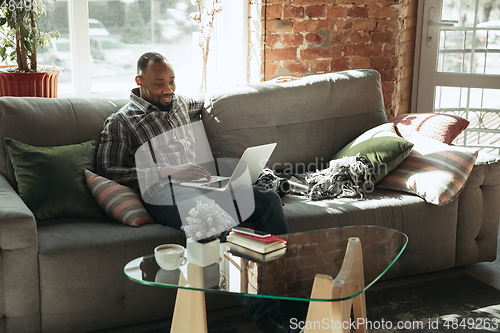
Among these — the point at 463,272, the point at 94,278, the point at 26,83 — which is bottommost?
the point at 463,272

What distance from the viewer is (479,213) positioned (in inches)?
98.6

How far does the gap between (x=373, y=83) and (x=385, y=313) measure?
1.41m

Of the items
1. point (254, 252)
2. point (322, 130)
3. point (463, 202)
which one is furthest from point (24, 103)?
point (463, 202)

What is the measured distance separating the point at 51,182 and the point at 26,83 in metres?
0.86

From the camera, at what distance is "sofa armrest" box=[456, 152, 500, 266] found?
2480 mm

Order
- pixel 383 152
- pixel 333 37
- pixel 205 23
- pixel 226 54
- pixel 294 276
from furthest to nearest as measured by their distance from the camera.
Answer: pixel 226 54
pixel 333 37
pixel 205 23
pixel 383 152
pixel 294 276

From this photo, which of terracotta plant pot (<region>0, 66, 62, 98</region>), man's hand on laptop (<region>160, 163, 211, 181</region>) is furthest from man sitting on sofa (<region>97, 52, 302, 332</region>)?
terracotta plant pot (<region>0, 66, 62, 98</region>)

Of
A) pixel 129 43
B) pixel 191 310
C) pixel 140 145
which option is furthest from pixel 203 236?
pixel 129 43

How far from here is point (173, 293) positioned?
6.66ft

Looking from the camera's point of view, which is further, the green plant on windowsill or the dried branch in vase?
the dried branch in vase

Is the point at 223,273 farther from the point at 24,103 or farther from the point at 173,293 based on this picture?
the point at 24,103

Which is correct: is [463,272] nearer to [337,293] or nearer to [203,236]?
[337,293]

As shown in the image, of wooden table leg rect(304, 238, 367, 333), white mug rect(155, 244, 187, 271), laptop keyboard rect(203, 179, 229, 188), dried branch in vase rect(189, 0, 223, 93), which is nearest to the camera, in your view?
wooden table leg rect(304, 238, 367, 333)

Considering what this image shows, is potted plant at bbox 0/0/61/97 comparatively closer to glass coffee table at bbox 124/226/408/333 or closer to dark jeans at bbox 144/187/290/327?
dark jeans at bbox 144/187/290/327
